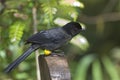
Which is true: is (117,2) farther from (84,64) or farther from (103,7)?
(84,64)

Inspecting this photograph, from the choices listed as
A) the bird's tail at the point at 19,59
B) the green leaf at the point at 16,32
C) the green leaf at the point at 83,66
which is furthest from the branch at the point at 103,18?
the bird's tail at the point at 19,59

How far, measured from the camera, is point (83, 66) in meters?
4.95

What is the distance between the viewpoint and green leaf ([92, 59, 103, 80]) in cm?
485

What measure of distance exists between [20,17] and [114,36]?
2681mm

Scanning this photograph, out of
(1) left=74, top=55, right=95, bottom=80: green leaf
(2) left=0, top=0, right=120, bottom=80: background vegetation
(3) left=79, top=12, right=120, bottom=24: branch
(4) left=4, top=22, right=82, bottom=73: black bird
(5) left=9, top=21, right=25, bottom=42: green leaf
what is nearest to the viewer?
(4) left=4, top=22, right=82, bottom=73: black bird

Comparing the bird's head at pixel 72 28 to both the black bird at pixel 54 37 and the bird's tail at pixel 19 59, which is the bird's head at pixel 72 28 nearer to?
the black bird at pixel 54 37

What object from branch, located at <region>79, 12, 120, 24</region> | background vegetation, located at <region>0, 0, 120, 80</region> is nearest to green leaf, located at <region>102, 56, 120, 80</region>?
background vegetation, located at <region>0, 0, 120, 80</region>

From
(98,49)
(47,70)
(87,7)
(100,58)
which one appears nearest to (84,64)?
(100,58)

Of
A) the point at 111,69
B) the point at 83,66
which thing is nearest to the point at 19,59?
the point at 83,66

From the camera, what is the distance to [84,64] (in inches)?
197

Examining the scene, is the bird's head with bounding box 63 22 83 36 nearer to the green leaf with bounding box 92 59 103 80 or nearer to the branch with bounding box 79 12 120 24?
the green leaf with bounding box 92 59 103 80

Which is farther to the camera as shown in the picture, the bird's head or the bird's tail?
the bird's head

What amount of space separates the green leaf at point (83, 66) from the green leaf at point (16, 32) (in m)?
1.46

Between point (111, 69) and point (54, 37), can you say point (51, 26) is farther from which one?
point (111, 69)
